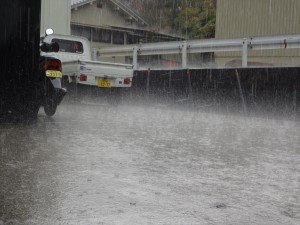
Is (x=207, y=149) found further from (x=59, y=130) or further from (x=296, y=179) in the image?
(x=59, y=130)

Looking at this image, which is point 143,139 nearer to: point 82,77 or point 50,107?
point 50,107

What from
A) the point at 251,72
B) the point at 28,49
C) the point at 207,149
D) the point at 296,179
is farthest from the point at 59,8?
the point at 296,179

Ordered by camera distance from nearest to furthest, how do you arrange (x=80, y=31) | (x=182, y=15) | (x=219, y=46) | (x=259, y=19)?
1. (x=219, y=46)
2. (x=259, y=19)
3. (x=80, y=31)
4. (x=182, y=15)

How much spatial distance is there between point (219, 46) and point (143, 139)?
7.55 m

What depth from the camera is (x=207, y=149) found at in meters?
6.47

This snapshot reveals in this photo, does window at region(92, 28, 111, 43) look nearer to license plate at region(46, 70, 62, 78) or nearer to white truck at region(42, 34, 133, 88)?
white truck at region(42, 34, 133, 88)

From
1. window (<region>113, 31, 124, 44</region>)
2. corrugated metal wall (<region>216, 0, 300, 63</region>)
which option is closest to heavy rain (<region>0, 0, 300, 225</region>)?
corrugated metal wall (<region>216, 0, 300, 63</region>)

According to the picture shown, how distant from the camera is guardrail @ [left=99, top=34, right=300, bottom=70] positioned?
12563 mm

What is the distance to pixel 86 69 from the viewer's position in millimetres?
13219

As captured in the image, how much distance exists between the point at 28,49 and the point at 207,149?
13.2ft

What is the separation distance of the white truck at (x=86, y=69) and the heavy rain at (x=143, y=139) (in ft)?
0.10

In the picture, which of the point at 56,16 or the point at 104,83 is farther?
the point at 56,16

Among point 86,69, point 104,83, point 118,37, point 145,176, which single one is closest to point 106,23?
point 118,37

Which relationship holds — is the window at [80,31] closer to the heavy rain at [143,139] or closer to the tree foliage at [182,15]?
the tree foliage at [182,15]
